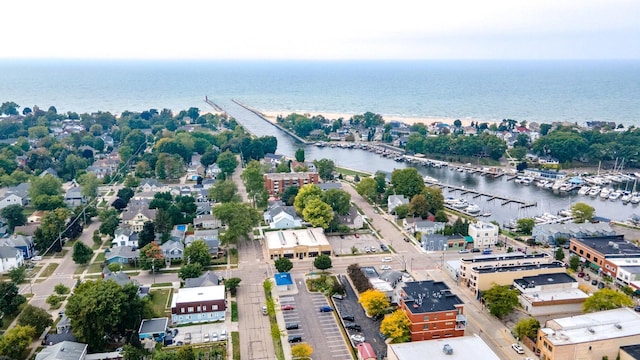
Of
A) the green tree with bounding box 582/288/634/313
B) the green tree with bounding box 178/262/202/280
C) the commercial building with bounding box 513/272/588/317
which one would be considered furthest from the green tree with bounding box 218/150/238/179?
the green tree with bounding box 582/288/634/313

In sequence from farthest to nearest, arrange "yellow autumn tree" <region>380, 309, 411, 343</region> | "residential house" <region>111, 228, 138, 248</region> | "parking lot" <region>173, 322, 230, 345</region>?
1. "residential house" <region>111, 228, 138, 248</region>
2. "parking lot" <region>173, 322, 230, 345</region>
3. "yellow autumn tree" <region>380, 309, 411, 343</region>

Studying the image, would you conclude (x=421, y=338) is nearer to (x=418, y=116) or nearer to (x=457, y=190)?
(x=457, y=190)

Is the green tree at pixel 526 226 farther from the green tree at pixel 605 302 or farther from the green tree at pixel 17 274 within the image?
the green tree at pixel 17 274

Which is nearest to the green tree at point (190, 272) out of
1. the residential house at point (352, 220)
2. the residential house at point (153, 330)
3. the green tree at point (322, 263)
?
the residential house at point (153, 330)

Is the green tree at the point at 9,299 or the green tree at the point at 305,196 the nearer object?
the green tree at the point at 9,299

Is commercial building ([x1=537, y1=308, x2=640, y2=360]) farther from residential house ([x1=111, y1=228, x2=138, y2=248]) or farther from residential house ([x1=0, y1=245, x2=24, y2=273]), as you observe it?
residential house ([x1=0, y1=245, x2=24, y2=273])

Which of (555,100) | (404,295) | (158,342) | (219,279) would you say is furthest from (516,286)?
(555,100)

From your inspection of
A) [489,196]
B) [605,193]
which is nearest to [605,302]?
[489,196]
